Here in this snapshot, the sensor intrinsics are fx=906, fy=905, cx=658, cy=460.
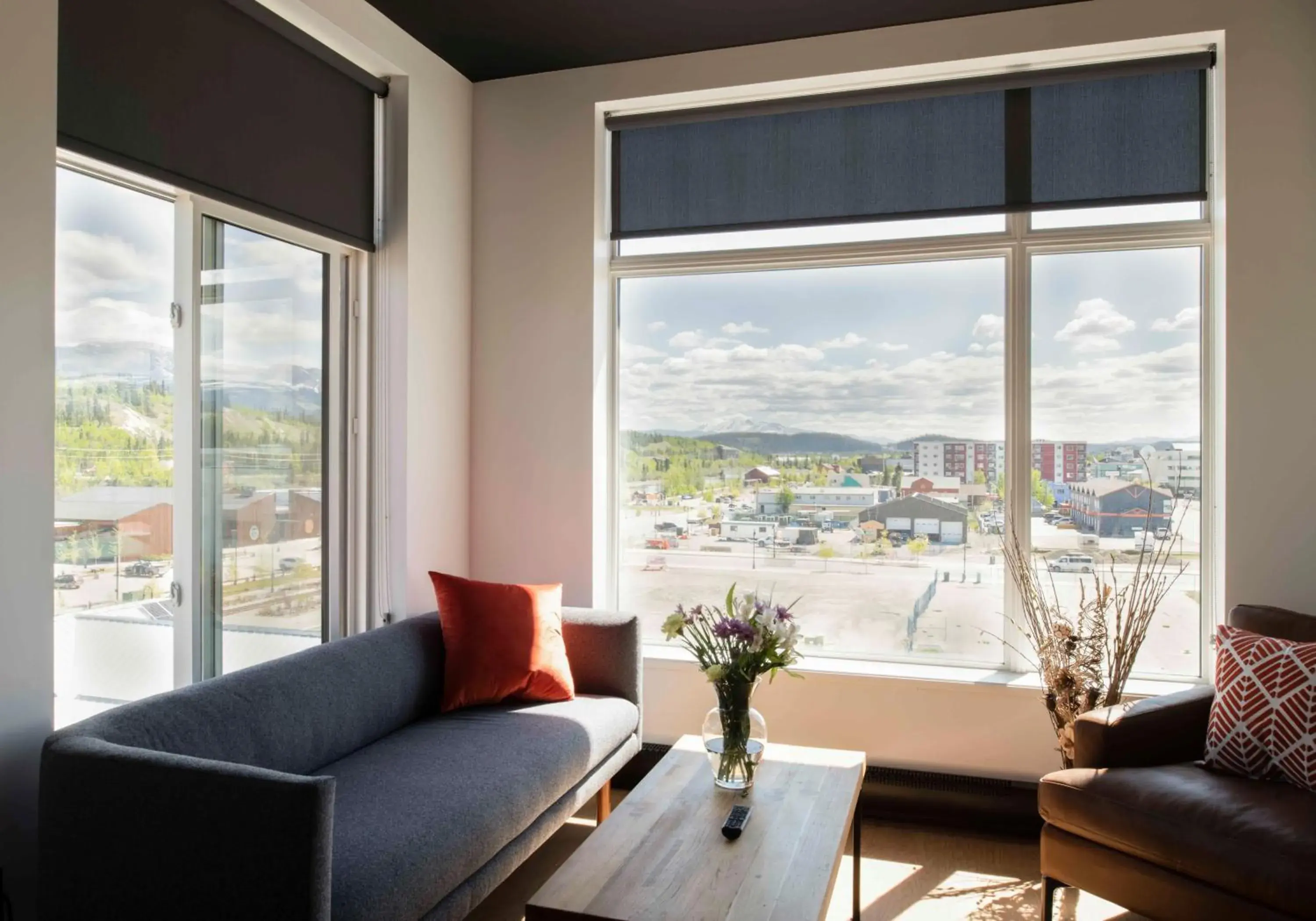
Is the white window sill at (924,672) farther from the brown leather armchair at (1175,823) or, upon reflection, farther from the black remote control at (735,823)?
the black remote control at (735,823)

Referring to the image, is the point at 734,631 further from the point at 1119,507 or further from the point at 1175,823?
the point at 1119,507

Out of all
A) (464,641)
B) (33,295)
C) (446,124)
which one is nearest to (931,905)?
(464,641)

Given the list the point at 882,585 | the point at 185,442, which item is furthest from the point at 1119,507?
the point at 185,442

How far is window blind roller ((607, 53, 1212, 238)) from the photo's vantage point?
3.40m

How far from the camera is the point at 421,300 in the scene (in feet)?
12.1

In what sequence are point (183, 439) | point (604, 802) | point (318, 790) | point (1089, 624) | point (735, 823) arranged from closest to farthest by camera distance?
point (318, 790), point (735, 823), point (183, 439), point (604, 802), point (1089, 624)

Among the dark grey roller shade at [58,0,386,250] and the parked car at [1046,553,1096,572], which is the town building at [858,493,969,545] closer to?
the parked car at [1046,553,1096,572]

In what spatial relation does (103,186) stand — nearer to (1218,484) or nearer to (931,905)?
(931,905)

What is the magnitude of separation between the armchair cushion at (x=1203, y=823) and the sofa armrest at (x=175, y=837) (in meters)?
1.99

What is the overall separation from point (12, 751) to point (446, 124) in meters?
2.83

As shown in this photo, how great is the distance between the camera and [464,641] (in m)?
3.21

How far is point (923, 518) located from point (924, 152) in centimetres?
148

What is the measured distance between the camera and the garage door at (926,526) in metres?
3.69

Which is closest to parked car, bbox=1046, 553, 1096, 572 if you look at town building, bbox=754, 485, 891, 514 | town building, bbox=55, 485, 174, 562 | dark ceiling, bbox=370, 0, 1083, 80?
town building, bbox=754, 485, 891, 514
